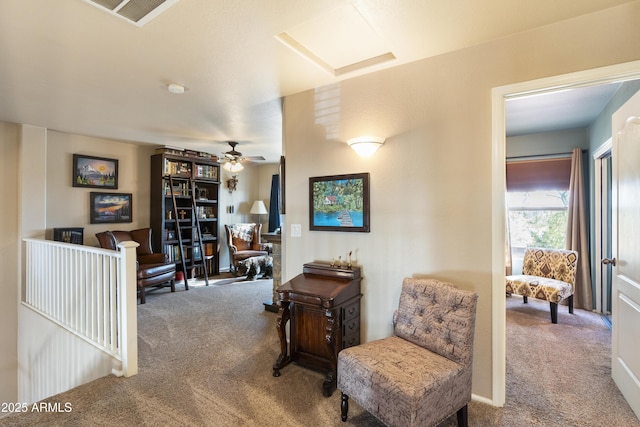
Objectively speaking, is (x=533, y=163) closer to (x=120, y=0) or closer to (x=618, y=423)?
(x=618, y=423)

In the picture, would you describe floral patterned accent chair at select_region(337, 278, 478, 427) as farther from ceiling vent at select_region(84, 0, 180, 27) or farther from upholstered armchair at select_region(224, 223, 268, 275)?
upholstered armchair at select_region(224, 223, 268, 275)

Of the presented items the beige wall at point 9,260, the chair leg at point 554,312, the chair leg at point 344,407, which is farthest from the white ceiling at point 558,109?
the beige wall at point 9,260

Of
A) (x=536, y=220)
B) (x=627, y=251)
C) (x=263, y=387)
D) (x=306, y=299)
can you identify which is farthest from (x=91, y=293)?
(x=536, y=220)

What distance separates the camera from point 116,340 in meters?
2.61

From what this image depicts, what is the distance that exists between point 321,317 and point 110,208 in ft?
14.7

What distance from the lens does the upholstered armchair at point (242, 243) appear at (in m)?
6.14

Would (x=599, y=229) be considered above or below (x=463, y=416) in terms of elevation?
above

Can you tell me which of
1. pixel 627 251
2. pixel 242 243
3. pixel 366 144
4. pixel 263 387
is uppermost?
pixel 366 144

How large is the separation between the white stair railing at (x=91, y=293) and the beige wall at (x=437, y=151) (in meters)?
1.63

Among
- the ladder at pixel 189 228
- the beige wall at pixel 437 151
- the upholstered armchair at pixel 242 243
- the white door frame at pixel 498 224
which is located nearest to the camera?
the beige wall at pixel 437 151

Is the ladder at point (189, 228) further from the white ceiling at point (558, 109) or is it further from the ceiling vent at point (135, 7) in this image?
the white ceiling at point (558, 109)

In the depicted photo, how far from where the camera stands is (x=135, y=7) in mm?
1709

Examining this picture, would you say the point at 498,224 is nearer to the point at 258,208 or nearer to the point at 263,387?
the point at 263,387

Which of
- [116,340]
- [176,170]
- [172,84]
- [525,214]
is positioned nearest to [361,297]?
[116,340]
